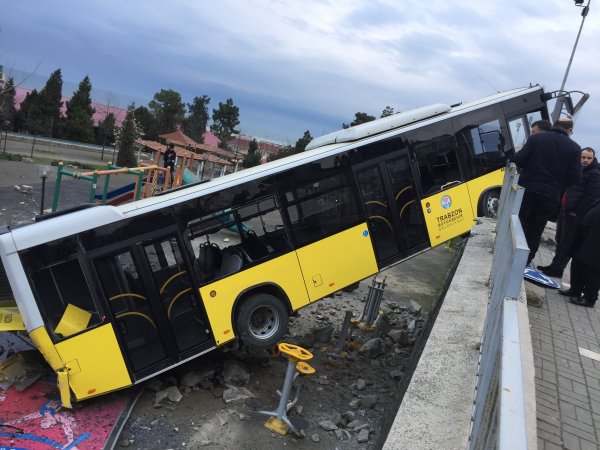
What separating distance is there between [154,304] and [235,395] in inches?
75.2

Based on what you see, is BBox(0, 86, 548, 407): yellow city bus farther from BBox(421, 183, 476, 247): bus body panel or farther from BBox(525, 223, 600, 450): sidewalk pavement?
BBox(525, 223, 600, 450): sidewalk pavement

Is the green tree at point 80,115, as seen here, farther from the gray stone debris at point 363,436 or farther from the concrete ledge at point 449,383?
the concrete ledge at point 449,383

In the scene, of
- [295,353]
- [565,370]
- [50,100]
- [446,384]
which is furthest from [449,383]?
[50,100]

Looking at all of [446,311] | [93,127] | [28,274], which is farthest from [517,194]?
[93,127]

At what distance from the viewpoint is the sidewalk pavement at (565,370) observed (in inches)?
156

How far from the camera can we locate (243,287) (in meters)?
7.67

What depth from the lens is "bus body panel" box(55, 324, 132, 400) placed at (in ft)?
22.3

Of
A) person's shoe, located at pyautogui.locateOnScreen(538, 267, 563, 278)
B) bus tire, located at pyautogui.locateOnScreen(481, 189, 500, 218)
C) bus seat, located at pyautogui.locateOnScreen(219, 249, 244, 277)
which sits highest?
bus seat, located at pyautogui.locateOnScreen(219, 249, 244, 277)

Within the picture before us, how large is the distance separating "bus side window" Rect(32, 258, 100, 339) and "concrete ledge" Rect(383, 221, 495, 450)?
4707mm

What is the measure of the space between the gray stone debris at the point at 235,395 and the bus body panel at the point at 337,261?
179 cm

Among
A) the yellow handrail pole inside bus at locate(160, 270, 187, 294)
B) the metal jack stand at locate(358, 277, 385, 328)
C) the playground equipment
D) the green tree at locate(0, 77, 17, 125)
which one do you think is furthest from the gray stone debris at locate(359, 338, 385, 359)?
the green tree at locate(0, 77, 17, 125)

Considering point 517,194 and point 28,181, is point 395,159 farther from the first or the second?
point 28,181

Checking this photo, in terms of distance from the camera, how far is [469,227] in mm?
9797

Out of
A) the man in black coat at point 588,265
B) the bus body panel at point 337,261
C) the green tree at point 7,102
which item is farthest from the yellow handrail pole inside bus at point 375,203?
the green tree at point 7,102
